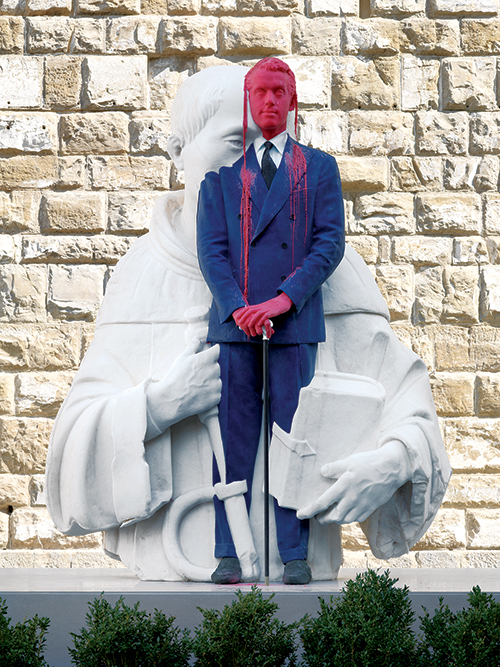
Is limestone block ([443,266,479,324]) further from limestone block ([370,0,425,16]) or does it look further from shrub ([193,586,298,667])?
shrub ([193,586,298,667])

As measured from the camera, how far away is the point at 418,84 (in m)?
5.80

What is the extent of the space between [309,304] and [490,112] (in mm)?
3055

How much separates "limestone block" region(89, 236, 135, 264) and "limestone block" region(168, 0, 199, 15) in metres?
1.34

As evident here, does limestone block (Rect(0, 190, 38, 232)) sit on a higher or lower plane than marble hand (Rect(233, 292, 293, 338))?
higher

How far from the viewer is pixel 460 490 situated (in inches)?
217

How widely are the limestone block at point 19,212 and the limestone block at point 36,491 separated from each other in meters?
1.41

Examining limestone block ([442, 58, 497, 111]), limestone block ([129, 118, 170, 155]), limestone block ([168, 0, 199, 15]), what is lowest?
limestone block ([129, 118, 170, 155])

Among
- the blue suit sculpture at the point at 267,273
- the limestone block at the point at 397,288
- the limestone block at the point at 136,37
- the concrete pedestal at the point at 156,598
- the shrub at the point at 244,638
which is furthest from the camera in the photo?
the limestone block at the point at 136,37

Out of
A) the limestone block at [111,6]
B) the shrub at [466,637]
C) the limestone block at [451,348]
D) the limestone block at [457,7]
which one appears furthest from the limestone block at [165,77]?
the shrub at [466,637]

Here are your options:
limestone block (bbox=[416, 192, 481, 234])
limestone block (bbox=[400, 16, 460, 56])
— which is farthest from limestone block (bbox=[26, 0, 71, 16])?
limestone block (bbox=[416, 192, 481, 234])

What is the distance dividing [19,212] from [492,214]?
2.73 metres

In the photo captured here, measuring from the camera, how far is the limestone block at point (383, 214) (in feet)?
18.8

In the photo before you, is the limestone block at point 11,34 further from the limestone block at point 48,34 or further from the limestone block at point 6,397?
the limestone block at point 6,397

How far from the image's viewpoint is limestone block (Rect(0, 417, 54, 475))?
5.51m
